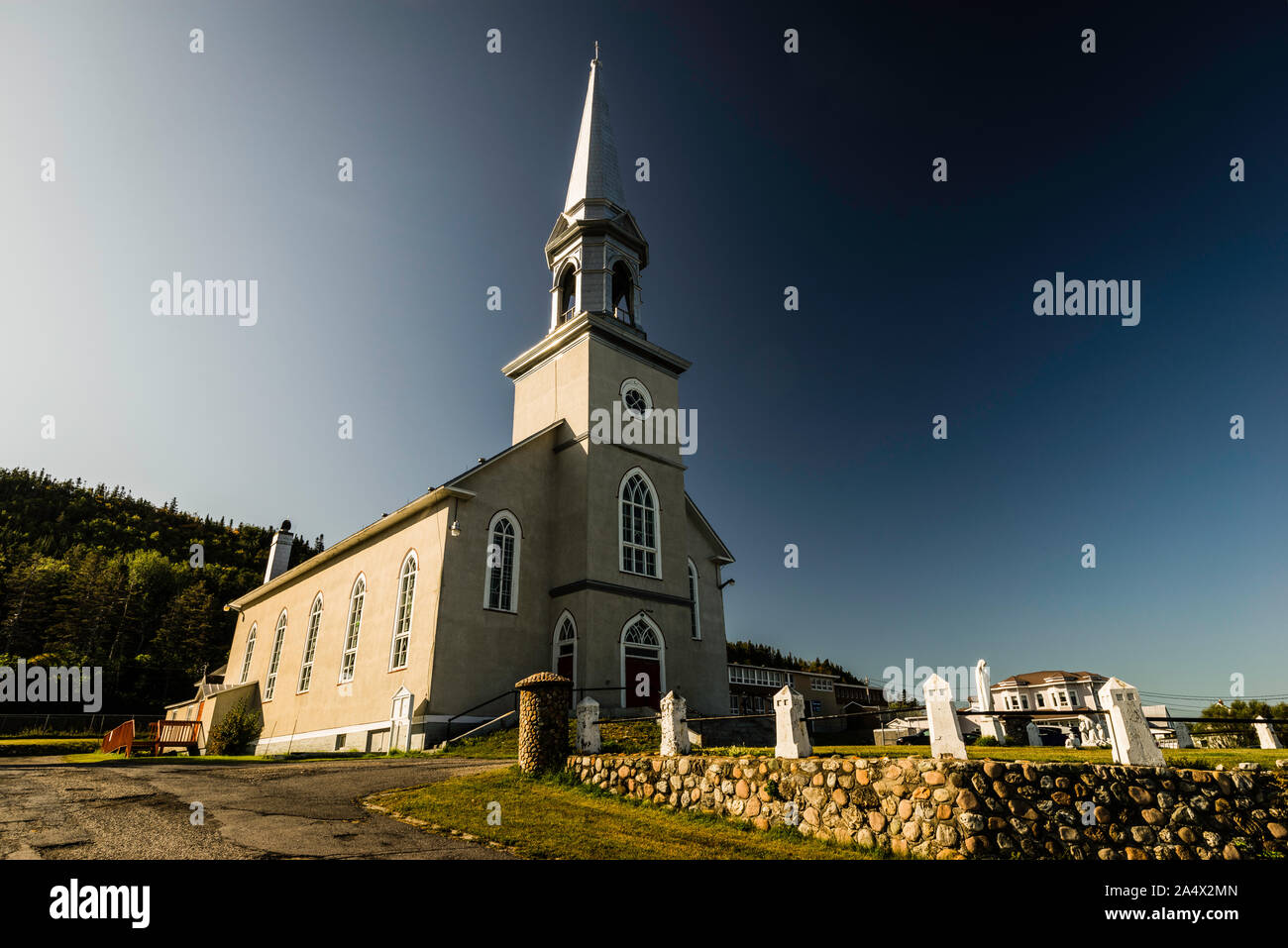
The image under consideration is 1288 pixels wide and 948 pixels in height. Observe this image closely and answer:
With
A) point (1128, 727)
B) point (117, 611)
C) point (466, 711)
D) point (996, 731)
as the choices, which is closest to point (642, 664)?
point (466, 711)

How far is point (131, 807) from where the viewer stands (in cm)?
827

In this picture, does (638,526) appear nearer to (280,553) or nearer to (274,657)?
(274,657)

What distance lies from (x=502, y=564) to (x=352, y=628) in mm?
7542

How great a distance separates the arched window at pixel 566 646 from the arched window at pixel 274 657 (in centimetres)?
1637

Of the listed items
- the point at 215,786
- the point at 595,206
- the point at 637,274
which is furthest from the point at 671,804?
the point at 595,206

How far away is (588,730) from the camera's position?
11672mm

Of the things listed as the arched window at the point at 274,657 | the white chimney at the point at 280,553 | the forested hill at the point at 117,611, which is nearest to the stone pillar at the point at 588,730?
the arched window at the point at 274,657

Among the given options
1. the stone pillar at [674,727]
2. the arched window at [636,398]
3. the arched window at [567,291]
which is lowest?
the stone pillar at [674,727]

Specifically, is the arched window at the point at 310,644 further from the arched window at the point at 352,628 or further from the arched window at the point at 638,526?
the arched window at the point at 638,526

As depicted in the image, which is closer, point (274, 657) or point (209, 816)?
point (209, 816)

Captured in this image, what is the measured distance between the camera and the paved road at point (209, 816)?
20.2 ft

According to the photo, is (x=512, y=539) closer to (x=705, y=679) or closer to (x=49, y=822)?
(x=705, y=679)

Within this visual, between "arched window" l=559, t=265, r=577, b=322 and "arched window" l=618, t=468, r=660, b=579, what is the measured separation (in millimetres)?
7886

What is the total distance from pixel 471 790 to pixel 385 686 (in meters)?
12.5
